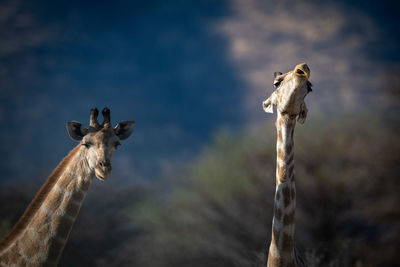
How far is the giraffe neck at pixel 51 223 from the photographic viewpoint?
426 centimetres

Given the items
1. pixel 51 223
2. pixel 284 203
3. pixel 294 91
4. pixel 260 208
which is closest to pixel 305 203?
pixel 260 208

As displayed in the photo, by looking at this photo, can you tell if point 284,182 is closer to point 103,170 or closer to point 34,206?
point 103,170

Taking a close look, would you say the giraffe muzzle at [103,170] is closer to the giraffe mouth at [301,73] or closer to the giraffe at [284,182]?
the giraffe at [284,182]

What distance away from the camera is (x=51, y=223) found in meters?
4.35

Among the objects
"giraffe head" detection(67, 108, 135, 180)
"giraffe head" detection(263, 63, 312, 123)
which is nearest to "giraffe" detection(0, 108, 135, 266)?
"giraffe head" detection(67, 108, 135, 180)

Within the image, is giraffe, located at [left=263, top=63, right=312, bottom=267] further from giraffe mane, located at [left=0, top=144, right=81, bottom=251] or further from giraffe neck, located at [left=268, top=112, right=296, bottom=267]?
giraffe mane, located at [left=0, top=144, right=81, bottom=251]

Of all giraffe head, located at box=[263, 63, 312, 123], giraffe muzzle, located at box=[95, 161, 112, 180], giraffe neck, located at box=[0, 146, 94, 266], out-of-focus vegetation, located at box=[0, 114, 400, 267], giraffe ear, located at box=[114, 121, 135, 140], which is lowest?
giraffe neck, located at box=[0, 146, 94, 266]

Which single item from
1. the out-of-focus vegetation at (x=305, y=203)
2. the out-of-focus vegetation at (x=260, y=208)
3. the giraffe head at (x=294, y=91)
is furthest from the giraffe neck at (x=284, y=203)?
the out-of-focus vegetation at (x=305, y=203)

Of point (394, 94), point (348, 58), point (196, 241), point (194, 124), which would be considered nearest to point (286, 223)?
point (196, 241)

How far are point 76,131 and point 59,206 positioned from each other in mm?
897

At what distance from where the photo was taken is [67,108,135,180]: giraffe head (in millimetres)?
4312

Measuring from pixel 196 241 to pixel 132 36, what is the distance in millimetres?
29700

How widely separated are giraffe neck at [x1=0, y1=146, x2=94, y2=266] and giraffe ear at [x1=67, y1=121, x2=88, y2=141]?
245mm

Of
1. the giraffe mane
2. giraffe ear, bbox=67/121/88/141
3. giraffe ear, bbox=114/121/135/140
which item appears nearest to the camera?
the giraffe mane
